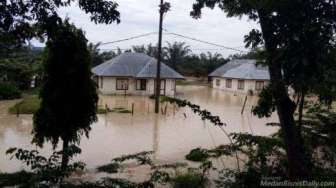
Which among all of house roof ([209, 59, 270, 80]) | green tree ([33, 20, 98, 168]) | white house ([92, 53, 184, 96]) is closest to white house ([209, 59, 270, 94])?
house roof ([209, 59, 270, 80])

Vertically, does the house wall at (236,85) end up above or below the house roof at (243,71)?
below

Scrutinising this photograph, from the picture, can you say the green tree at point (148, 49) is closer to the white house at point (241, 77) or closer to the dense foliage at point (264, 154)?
the white house at point (241, 77)

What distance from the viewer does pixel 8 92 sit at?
113 ft

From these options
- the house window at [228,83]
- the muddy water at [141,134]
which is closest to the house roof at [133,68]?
the muddy water at [141,134]

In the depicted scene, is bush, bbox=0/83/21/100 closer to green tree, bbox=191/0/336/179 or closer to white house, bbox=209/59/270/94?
white house, bbox=209/59/270/94

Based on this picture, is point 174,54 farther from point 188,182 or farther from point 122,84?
point 188,182

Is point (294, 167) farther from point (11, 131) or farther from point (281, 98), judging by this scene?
point (11, 131)

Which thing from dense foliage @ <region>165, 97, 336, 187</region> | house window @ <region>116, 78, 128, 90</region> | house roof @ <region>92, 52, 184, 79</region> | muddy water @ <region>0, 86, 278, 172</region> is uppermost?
house roof @ <region>92, 52, 184, 79</region>

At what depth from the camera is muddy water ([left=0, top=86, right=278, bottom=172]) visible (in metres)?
15.5

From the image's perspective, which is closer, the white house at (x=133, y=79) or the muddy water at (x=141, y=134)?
the muddy water at (x=141, y=134)

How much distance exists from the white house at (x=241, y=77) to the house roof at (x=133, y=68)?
961 cm

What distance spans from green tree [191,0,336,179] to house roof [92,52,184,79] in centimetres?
3154

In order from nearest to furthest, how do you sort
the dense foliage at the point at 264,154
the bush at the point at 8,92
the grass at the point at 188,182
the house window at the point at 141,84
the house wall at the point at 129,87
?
the dense foliage at the point at 264,154, the grass at the point at 188,182, the bush at the point at 8,92, the house wall at the point at 129,87, the house window at the point at 141,84

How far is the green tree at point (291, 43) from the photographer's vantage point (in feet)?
26.9
